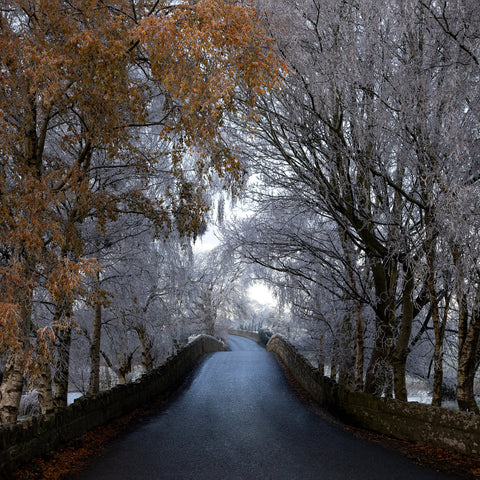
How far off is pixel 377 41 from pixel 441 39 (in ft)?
3.92

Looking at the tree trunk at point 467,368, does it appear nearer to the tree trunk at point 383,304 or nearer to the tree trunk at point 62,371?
the tree trunk at point 383,304

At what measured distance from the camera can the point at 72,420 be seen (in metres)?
8.02

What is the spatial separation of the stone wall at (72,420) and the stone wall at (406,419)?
200 inches

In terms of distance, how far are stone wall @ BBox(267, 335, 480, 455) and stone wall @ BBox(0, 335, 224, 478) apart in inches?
200

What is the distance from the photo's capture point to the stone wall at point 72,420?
601cm

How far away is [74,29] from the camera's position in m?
7.17

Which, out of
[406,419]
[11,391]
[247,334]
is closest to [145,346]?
[11,391]

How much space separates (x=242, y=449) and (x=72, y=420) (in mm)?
2915

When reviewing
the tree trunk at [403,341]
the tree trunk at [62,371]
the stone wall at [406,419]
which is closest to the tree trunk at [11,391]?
the tree trunk at [62,371]

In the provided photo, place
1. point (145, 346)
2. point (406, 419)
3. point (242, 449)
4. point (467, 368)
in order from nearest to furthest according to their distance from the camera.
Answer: point (242, 449) → point (406, 419) → point (467, 368) → point (145, 346)

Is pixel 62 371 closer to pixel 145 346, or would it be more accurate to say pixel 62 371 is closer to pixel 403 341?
pixel 403 341

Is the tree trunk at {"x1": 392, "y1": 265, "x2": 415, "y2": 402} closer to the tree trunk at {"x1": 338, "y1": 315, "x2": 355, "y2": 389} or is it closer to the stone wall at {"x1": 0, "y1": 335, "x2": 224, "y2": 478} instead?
the stone wall at {"x1": 0, "y1": 335, "x2": 224, "y2": 478}

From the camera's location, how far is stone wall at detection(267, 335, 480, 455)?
6996mm

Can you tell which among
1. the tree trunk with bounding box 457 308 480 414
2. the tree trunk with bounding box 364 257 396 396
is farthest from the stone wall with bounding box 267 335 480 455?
the tree trunk with bounding box 364 257 396 396
